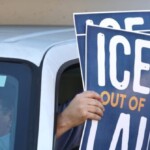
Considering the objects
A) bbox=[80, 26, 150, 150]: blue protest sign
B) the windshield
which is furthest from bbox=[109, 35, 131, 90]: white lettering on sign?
the windshield

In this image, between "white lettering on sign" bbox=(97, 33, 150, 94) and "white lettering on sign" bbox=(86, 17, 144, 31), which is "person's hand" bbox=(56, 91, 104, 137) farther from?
"white lettering on sign" bbox=(86, 17, 144, 31)

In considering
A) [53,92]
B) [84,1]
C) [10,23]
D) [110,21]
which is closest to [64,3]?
[84,1]

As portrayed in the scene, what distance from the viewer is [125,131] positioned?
2137 millimetres

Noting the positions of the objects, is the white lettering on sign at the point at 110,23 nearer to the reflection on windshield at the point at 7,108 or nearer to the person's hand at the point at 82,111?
the person's hand at the point at 82,111

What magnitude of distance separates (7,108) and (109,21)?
506 millimetres

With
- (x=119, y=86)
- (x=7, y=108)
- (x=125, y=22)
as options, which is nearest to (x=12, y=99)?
(x=7, y=108)

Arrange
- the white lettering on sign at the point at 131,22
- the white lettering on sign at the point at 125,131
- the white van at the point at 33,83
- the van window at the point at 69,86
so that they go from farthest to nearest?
the van window at the point at 69,86, the white lettering on sign at the point at 131,22, the white lettering on sign at the point at 125,131, the white van at the point at 33,83

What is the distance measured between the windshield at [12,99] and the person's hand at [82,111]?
155 millimetres

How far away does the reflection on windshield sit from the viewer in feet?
6.75

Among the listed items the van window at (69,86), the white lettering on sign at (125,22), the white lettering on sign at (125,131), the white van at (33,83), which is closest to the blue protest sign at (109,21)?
the white lettering on sign at (125,22)

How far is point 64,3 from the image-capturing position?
3100 millimetres

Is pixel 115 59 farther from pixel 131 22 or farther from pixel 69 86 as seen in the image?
pixel 69 86

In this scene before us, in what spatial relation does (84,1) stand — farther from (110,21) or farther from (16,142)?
(16,142)

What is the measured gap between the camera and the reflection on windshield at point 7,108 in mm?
2057
